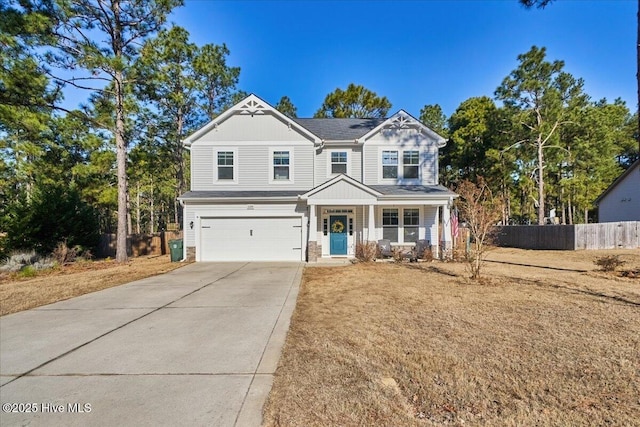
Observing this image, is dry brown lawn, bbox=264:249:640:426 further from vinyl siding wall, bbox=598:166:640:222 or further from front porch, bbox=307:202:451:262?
vinyl siding wall, bbox=598:166:640:222

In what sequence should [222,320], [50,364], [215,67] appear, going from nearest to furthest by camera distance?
1. [50,364]
2. [222,320]
3. [215,67]

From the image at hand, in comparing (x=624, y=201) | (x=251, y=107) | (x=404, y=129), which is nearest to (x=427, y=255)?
(x=404, y=129)

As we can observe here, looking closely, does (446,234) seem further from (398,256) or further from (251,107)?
(251,107)

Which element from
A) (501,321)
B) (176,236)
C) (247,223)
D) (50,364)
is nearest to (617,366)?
(501,321)

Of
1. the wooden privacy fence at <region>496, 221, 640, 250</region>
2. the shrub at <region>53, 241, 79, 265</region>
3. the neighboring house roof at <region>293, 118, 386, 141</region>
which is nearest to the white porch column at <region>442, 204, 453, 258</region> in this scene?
the neighboring house roof at <region>293, 118, 386, 141</region>

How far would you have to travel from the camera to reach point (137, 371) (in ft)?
12.2

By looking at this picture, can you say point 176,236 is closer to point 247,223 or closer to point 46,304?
point 247,223

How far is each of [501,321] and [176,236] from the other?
19.8 meters

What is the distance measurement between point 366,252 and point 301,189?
4337 mm

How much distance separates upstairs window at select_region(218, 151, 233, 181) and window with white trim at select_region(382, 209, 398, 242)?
24.5ft

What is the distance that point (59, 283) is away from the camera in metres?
9.52

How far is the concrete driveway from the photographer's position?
2955 mm

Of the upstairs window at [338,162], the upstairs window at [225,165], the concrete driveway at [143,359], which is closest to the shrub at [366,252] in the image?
Result: the upstairs window at [338,162]

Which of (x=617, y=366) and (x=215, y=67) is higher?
(x=215, y=67)
